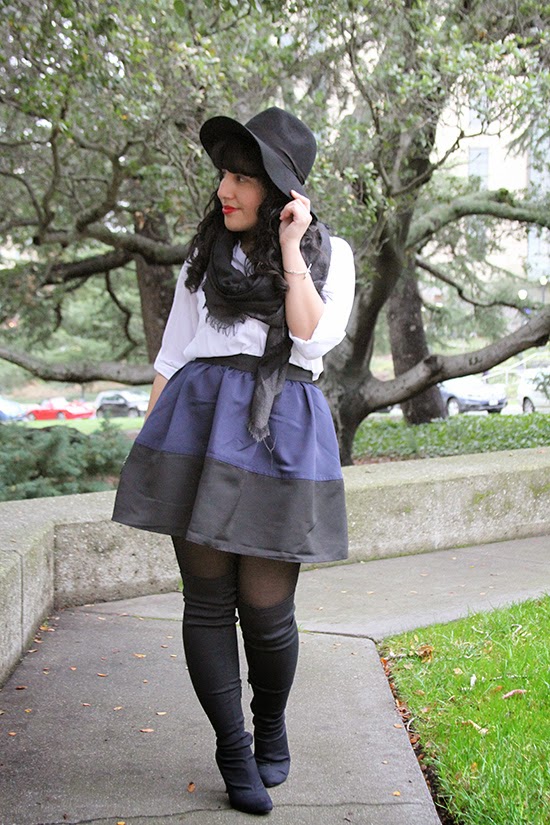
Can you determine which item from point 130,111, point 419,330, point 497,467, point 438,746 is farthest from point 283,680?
point 419,330

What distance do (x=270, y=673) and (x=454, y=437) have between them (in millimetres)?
10975

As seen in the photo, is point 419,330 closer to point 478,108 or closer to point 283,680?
point 478,108

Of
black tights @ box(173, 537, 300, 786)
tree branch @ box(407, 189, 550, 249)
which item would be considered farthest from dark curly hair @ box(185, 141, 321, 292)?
tree branch @ box(407, 189, 550, 249)

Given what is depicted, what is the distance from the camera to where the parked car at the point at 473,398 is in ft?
91.5

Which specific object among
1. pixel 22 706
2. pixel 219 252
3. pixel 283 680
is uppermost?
pixel 219 252

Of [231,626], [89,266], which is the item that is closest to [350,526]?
[231,626]

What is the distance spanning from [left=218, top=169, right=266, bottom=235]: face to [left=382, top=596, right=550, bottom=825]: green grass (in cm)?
166

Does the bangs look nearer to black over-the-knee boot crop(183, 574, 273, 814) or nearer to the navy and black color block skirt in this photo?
the navy and black color block skirt

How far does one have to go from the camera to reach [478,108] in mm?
7785

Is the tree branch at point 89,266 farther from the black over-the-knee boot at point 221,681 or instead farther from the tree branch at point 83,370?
the black over-the-knee boot at point 221,681

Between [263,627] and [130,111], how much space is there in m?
5.60

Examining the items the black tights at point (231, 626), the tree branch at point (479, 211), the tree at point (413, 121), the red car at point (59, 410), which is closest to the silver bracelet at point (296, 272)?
the black tights at point (231, 626)

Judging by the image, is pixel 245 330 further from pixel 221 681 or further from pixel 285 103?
pixel 285 103

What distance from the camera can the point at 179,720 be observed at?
316 cm
